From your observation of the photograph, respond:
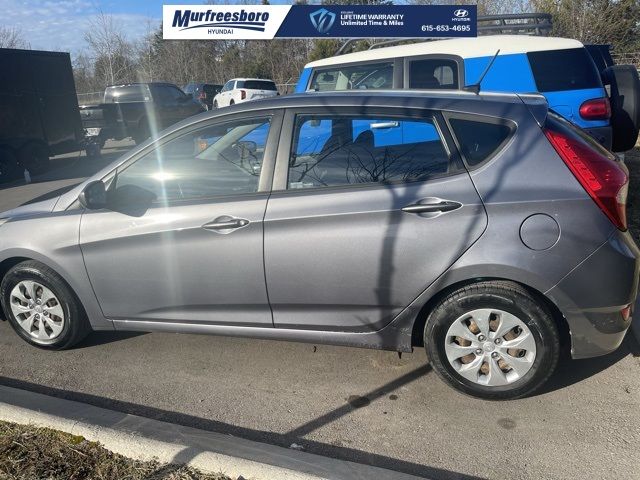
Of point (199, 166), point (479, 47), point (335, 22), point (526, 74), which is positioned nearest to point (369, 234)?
point (199, 166)

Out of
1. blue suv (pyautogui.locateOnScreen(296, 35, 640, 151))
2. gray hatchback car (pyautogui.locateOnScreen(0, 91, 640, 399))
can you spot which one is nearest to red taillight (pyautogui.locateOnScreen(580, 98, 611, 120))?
blue suv (pyautogui.locateOnScreen(296, 35, 640, 151))

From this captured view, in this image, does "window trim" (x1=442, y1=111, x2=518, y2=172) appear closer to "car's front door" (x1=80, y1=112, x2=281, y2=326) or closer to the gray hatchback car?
the gray hatchback car

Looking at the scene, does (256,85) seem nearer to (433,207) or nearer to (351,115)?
(351,115)

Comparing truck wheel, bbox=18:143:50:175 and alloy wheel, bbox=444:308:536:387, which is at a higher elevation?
truck wheel, bbox=18:143:50:175

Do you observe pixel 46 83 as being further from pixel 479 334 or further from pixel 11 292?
pixel 479 334

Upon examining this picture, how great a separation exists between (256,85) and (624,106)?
19.3 meters

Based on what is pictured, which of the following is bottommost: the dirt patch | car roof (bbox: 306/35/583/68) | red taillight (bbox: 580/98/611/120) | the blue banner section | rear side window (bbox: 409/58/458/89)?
the dirt patch

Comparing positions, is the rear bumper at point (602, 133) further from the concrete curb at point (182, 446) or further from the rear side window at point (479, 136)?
the concrete curb at point (182, 446)

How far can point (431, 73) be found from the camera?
6715 mm

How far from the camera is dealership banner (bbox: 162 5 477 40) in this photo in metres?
11.0

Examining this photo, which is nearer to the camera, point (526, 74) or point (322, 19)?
point (526, 74)

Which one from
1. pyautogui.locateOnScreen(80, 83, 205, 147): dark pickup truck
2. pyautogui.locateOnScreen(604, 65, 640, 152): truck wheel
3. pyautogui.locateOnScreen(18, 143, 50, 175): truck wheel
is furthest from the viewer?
pyautogui.locateOnScreen(80, 83, 205, 147): dark pickup truck

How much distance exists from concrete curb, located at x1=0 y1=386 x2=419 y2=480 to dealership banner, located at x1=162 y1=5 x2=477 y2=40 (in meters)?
9.57

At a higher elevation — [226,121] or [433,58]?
[433,58]
